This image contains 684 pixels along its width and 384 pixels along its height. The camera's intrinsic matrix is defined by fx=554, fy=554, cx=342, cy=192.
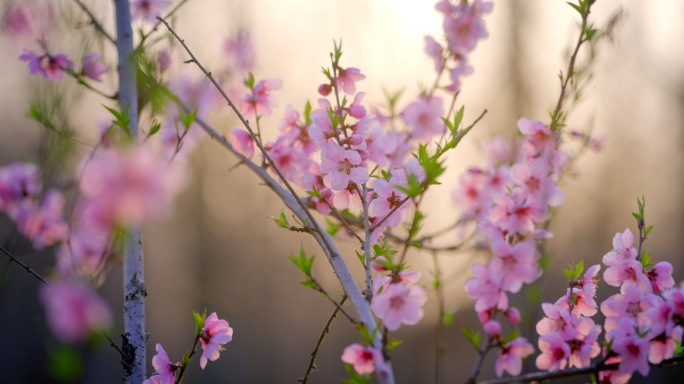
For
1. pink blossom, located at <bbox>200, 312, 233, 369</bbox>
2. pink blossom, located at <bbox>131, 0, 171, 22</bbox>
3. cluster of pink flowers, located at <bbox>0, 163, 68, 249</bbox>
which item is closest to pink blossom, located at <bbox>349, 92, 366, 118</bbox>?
pink blossom, located at <bbox>200, 312, 233, 369</bbox>

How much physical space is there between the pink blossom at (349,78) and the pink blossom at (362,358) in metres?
0.82

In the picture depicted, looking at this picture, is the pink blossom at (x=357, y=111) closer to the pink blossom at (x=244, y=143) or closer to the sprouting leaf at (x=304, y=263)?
the sprouting leaf at (x=304, y=263)

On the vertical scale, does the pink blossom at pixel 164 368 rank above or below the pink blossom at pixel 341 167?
below

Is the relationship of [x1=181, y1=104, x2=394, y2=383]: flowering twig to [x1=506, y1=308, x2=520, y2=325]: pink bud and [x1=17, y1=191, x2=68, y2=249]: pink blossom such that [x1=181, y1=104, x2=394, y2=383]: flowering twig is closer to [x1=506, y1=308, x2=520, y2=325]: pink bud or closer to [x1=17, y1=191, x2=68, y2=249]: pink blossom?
[x1=506, y1=308, x2=520, y2=325]: pink bud

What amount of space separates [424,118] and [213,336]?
43.4 inches

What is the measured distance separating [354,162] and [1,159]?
7819 mm

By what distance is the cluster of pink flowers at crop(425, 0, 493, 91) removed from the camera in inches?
73.9

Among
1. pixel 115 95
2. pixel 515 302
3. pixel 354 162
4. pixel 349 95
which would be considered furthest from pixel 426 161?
pixel 515 302

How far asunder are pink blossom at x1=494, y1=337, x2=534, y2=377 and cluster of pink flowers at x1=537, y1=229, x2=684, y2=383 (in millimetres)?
157

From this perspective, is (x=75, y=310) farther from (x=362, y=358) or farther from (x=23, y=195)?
(x=23, y=195)

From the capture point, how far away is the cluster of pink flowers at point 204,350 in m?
1.36

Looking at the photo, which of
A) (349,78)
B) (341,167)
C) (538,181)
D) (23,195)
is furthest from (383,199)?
(23,195)

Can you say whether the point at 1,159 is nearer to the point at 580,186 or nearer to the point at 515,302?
the point at 515,302

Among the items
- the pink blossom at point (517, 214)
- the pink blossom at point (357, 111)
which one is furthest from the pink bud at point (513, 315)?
the pink blossom at point (357, 111)
